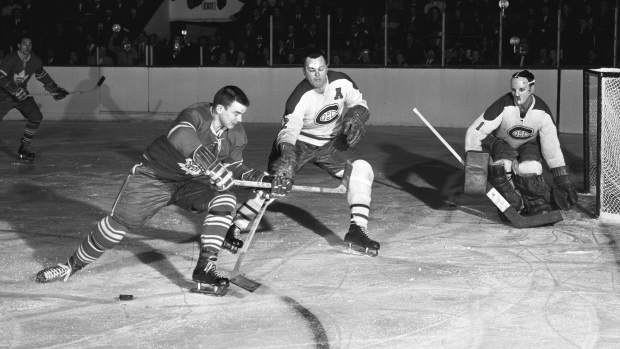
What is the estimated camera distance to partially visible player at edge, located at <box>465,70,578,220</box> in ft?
22.2

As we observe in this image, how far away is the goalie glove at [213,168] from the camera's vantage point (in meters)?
4.71

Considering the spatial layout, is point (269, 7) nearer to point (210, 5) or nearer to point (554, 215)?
point (210, 5)

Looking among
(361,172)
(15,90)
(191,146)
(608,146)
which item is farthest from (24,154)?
Answer: (608,146)

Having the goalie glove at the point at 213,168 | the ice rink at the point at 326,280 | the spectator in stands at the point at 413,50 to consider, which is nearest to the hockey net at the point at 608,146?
the ice rink at the point at 326,280

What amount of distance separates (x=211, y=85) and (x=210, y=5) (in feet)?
6.91

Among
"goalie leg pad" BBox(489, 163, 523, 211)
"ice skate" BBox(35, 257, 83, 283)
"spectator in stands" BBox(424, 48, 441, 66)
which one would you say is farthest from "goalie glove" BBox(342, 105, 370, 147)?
"spectator in stands" BBox(424, 48, 441, 66)

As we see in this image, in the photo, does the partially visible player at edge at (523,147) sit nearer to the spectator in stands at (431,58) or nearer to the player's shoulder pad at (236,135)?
the player's shoulder pad at (236,135)

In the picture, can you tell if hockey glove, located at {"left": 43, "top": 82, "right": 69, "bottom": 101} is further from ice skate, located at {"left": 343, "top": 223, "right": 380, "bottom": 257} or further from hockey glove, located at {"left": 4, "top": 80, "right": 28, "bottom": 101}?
ice skate, located at {"left": 343, "top": 223, "right": 380, "bottom": 257}

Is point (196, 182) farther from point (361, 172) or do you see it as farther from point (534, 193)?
point (534, 193)

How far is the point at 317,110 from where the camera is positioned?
6203 millimetres

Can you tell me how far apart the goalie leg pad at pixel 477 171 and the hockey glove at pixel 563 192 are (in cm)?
63

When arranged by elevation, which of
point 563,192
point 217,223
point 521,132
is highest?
point 521,132

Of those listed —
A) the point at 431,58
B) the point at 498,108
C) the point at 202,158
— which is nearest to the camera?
the point at 202,158

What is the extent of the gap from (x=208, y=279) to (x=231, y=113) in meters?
0.86
